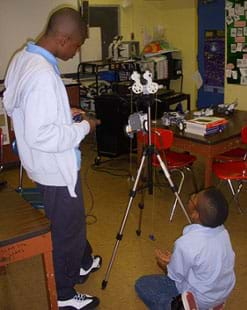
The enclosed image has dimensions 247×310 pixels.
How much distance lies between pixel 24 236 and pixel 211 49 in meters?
4.83

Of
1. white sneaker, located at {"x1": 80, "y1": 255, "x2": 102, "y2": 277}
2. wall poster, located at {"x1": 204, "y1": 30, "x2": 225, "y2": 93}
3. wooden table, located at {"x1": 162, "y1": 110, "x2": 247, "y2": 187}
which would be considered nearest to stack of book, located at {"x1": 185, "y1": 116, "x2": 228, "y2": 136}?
wooden table, located at {"x1": 162, "y1": 110, "x2": 247, "y2": 187}

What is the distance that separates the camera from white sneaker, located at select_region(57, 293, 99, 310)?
220cm

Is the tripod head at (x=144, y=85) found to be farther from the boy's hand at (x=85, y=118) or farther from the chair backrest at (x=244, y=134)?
the chair backrest at (x=244, y=134)

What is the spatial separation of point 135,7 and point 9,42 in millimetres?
2046

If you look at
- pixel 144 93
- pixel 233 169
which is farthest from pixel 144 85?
pixel 233 169

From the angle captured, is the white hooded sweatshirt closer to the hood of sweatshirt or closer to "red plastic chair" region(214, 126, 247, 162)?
the hood of sweatshirt

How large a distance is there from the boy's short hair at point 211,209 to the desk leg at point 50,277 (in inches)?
26.5

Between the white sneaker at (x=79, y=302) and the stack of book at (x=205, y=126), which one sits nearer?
the white sneaker at (x=79, y=302)

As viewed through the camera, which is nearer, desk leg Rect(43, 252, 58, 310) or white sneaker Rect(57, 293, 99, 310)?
desk leg Rect(43, 252, 58, 310)

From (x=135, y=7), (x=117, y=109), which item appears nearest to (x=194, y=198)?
(x=117, y=109)

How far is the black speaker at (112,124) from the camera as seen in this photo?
4.60 meters

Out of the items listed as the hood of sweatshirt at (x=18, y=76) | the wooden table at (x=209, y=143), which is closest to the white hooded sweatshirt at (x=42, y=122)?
the hood of sweatshirt at (x=18, y=76)

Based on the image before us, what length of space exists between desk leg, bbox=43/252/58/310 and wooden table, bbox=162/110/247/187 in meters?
1.67

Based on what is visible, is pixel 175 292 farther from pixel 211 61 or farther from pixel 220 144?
pixel 211 61
